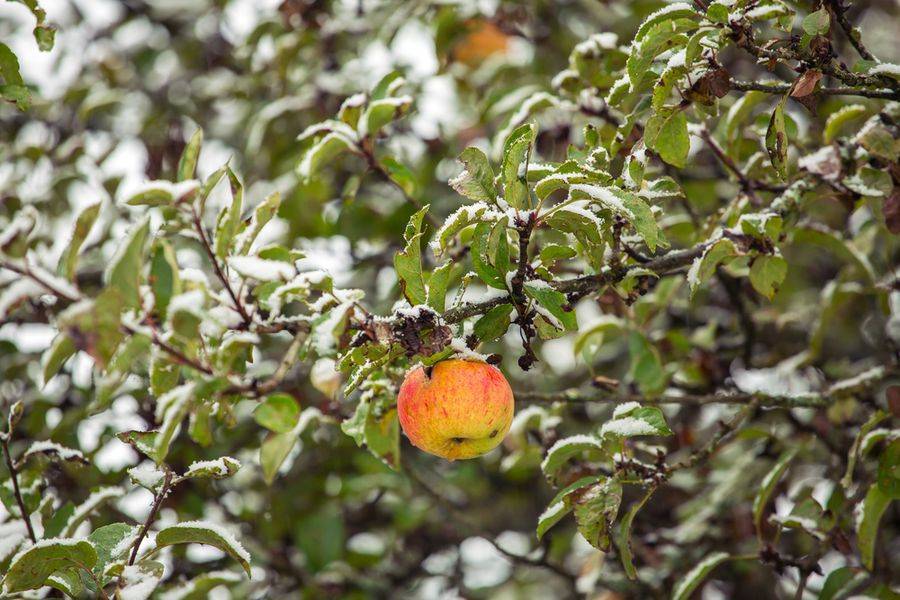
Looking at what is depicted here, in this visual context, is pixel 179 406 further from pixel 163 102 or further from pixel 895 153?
pixel 163 102

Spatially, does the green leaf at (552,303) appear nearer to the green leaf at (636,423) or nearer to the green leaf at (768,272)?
the green leaf at (636,423)

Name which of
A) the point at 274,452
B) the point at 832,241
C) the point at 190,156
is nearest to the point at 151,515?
the point at 274,452

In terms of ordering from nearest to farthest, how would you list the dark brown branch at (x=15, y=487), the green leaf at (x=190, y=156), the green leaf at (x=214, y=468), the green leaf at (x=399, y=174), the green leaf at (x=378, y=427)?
1. the green leaf at (x=190, y=156)
2. the green leaf at (x=214, y=468)
3. the green leaf at (x=378, y=427)
4. the dark brown branch at (x=15, y=487)
5. the green leaf at (x=399, y=174)

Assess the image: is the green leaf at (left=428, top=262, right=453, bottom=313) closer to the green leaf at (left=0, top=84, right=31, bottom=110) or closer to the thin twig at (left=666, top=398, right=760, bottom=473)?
the thin twig at (left=666, top=398, right=760, bottom=473)

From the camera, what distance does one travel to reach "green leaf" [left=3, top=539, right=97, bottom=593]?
1544 mm

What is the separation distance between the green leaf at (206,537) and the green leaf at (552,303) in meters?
0.71

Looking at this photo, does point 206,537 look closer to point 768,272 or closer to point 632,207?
point 632,207

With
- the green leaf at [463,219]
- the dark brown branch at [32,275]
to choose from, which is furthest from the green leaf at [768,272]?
the dark brown branch at [32,275]

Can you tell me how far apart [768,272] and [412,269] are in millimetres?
739

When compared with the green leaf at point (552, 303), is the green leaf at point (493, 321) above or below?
below

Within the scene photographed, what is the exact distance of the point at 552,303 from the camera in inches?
58.1

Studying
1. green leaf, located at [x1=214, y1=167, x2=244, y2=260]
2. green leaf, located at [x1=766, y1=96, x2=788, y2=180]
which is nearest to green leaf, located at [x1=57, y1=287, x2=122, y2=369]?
green leaf, located at [x1=214, y1=167, x2=244, y2=260]

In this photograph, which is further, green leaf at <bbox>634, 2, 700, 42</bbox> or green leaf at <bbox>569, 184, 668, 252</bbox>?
green leaf at <bbox>634, 2, 700, 42</bbox>

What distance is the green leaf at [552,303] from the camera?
1475mm
